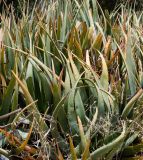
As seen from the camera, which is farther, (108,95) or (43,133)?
(108,95)

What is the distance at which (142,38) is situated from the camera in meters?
2.15

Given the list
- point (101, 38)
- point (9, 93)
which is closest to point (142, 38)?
point (101, 38)

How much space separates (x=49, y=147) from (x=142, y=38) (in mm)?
971

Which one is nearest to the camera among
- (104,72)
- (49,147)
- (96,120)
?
(49,147)

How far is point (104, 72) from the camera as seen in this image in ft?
5.57

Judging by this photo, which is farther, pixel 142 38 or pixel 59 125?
pixel 142 38

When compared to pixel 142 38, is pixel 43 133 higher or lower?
lower

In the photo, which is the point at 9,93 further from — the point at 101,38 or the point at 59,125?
the point at 101,38

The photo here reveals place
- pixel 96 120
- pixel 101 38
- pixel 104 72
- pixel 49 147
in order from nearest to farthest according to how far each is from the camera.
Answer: pixel 49 147, pixel 96 120, pixel 104 72, pixel 101 38

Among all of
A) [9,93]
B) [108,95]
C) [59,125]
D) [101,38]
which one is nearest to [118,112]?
[108,95]

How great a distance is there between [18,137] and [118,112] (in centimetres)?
43

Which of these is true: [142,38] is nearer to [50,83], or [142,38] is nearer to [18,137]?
[50,83]

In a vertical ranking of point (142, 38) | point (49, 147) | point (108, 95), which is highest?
point (142, 38)

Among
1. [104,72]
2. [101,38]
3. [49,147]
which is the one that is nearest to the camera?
[49,147]
